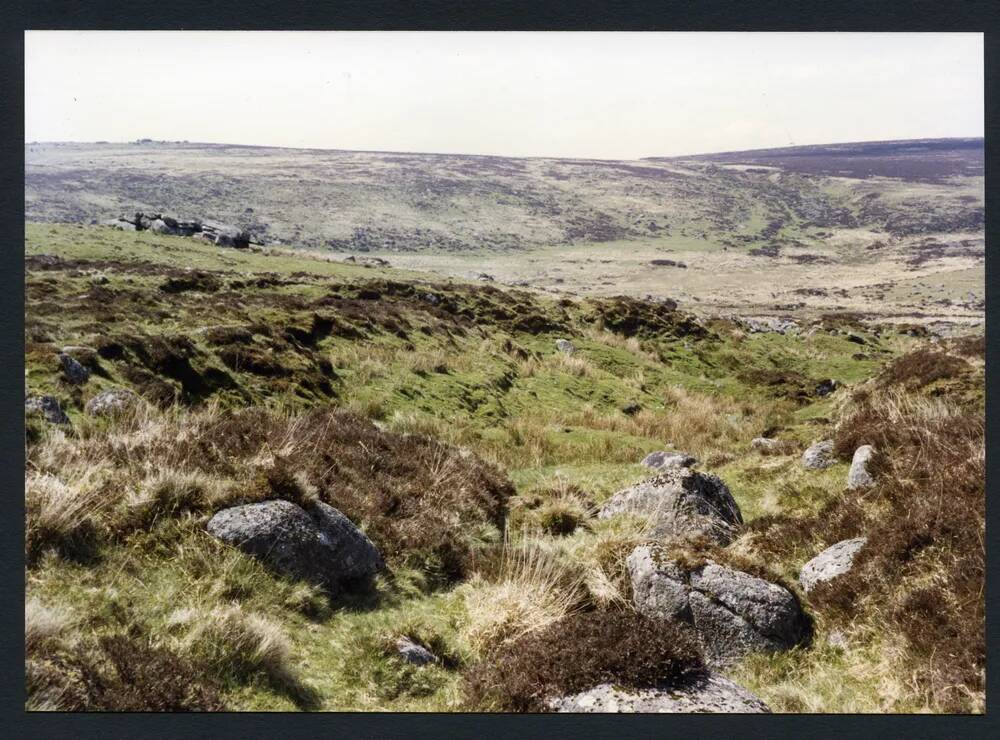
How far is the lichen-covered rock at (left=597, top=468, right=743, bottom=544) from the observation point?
896 centimetres

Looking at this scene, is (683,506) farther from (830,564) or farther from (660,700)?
(660,700)

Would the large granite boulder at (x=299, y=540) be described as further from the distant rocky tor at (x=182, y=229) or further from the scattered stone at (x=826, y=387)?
the distant rocky tor at (x=182, y=229)

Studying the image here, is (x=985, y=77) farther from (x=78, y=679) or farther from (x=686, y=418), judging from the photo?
(x=686, y=418)

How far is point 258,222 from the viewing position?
122 metres

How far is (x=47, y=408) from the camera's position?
8688mm

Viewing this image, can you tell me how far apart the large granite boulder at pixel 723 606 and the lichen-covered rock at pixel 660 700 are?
1037mm

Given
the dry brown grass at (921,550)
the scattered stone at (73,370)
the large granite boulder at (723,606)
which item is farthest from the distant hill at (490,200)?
the large granite boulder at (723,606)

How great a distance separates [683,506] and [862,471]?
2.68m

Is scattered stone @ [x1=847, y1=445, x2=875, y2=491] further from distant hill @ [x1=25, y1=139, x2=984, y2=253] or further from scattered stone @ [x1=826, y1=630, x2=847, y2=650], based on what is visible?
distant hill @ [x1=25, y1=139, x2=984, y2=253]

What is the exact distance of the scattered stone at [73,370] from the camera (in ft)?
34.4

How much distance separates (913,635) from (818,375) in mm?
27246

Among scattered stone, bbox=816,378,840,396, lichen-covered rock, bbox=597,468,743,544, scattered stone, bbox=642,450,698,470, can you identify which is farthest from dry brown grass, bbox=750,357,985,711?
scattered stone, bbox=816,378,840,396

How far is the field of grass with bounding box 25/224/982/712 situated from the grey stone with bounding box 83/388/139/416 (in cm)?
26

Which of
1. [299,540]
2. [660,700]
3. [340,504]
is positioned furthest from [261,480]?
[660,700]
